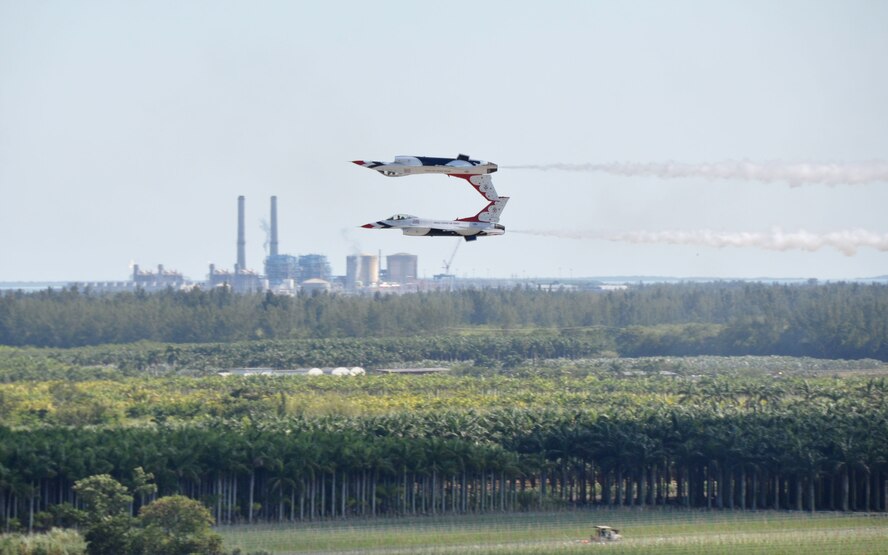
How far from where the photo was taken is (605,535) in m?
63.1

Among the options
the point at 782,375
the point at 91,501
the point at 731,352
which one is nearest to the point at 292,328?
the point at 731,352

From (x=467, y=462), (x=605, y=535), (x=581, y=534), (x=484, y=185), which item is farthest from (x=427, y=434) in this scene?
(x=484, y=185)

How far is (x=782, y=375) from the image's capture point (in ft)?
423

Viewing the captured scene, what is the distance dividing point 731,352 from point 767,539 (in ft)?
332

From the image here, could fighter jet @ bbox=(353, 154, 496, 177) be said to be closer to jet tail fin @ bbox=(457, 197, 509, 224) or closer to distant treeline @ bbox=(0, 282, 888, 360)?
jet tail fin @ bbox=(457, 197, 509, 224)

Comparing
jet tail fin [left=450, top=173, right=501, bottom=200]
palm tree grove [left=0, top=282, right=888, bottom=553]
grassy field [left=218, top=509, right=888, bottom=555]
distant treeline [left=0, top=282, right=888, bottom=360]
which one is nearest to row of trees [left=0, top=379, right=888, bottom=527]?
palm tree grove [left=0, top=282, right=888, bottom=553]

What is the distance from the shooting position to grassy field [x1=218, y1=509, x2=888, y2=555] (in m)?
60.4

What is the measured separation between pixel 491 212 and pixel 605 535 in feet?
49.3

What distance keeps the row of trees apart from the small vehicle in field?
31.4 ft

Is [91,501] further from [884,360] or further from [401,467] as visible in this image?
[884,360]

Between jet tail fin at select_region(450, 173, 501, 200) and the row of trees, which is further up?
jet tail fin at select_region(450, 173, 501, 200)

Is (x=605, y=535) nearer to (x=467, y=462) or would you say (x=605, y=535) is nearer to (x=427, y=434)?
(x=467, y=462)

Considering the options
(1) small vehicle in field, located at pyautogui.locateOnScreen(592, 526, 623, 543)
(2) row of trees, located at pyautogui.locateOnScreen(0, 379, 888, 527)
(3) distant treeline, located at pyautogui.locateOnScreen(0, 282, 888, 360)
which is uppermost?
(3) distant treeline, located at pyautogui.locateOnScreen(0, 282, 888, 360)

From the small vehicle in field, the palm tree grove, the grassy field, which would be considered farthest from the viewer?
the palm tree grove
